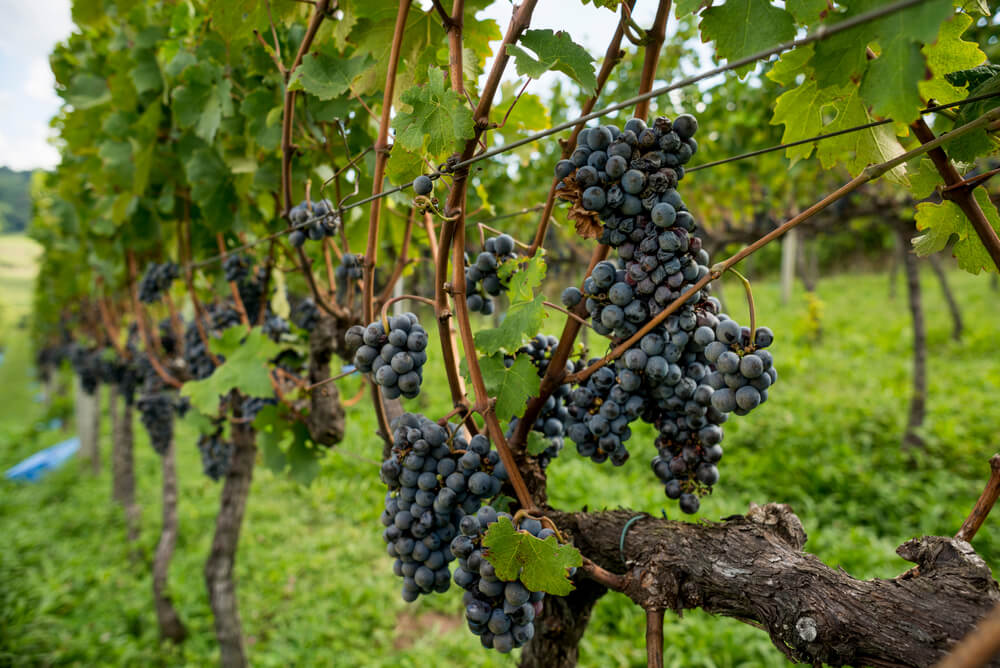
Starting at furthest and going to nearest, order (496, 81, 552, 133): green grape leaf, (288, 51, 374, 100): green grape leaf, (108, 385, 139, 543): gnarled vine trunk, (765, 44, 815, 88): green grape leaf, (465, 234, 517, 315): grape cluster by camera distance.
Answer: (108, 385, 139, 543): gnarled vine trunk → (496, 81, 552, 133): green grape leaf → (288, 51, 374, 100): green grape leaf → (465, 234, 517, 315): grape cluster → (765, 44, 815, 88): green grape leaf

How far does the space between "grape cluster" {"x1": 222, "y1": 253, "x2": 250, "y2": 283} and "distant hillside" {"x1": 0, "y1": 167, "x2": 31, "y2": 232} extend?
63992 mm

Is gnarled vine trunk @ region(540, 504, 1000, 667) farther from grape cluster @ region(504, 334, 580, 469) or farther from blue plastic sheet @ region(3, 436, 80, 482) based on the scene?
blue plastic sheet @ region(3, 436, 80, 482)

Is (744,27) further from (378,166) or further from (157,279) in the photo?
(157,279)

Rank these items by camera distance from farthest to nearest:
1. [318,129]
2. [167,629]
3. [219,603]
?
[167,629] → [219,603] → [318,129]

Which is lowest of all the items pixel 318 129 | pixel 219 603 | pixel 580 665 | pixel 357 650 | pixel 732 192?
pixel 580 665

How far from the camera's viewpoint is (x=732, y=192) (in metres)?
6.69

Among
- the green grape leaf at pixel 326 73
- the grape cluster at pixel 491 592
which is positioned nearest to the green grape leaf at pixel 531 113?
the green grape leaf at pixel 326 73

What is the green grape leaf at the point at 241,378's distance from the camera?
209cm

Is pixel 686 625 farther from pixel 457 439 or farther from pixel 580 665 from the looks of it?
pixel 457 439

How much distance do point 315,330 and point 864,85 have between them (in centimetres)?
214

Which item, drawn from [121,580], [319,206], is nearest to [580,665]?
[319,206]

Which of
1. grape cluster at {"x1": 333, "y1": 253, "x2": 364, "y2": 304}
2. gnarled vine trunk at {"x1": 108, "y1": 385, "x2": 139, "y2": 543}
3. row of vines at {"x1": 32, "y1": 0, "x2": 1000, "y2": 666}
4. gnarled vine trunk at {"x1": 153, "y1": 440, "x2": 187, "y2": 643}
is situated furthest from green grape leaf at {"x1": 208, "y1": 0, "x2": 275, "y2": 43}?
gnarled vine trunk at {"x1": 108, "y1": 385, "x2": 139, "y2": 543}

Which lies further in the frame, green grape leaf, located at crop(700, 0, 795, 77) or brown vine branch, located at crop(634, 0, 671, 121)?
brown vine branch, located at crop(634, 0, 671, 121)

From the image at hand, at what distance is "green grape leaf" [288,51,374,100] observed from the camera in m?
1.49
